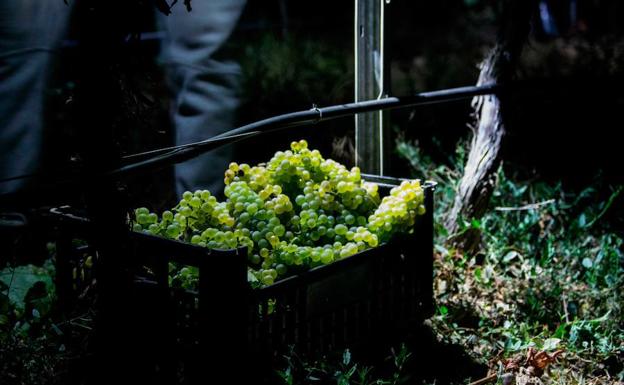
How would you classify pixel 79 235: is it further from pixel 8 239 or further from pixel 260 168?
pixel 8 239

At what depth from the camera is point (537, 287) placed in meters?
2.85

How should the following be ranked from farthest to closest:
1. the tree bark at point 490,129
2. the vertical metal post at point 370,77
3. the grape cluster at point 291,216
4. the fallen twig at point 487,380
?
1. the tree bark at point 490,129
2. the vertical metal post at point 370,77
3. the fallen twig at point 487,380
4. the grape cluster at point 291,216

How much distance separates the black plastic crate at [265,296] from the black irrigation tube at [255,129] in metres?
0.19

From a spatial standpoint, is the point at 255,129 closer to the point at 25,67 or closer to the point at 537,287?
the point at 537,287

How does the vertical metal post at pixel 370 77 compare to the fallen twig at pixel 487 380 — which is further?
the vertical metal post at pixel 370 77

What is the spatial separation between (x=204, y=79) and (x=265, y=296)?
1.77m

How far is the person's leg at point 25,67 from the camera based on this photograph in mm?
3367

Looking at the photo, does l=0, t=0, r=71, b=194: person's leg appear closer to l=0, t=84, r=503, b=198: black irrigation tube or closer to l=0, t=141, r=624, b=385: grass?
l=0, t=141, r=624, b=385: grass

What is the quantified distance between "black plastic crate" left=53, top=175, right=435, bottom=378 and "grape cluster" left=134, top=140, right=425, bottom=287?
0.19ft

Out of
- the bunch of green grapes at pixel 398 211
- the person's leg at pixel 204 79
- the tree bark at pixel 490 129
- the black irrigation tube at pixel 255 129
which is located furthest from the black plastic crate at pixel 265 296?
the person's leg at pixel 204 79

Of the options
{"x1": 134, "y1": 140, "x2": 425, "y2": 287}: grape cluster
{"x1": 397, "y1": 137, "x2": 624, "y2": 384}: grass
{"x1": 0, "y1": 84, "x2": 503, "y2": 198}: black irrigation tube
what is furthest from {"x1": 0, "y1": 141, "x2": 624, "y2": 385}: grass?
{"x1": 0, "y1": 84, "x2": 503, "y2": 198}: black irrigation tube

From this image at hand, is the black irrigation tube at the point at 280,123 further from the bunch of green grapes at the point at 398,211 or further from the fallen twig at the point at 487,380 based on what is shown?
the fallen twig at the point at 487,380

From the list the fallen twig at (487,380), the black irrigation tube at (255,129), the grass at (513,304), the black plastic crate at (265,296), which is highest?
the black irrigation tube at (255,129)

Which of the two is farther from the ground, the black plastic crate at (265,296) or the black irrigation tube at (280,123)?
the black irrigation tube at (280,123)
